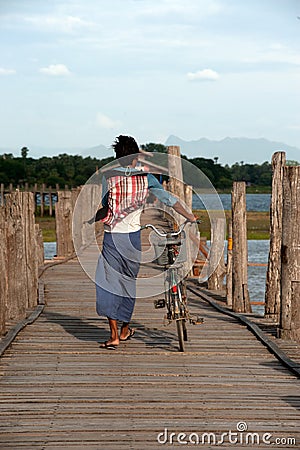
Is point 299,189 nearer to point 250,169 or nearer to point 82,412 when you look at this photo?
point 82,412

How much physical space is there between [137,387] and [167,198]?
168cm

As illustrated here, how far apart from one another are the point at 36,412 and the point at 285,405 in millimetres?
1683

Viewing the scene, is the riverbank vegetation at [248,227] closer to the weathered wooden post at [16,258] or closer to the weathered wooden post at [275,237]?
the weathered wooden post at [275,237]

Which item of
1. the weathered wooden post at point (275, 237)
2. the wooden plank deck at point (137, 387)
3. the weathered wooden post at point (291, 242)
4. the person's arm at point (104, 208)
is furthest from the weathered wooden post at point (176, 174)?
the person's arm at point (104, 208)

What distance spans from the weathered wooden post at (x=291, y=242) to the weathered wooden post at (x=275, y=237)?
58.3 inches

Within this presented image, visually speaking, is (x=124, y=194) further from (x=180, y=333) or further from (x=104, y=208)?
(x=180, y=333)

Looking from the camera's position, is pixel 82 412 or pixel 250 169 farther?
pixel 250 169

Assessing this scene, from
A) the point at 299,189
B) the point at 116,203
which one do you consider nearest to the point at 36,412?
the point at 116,203

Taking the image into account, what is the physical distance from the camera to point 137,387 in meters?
6.40

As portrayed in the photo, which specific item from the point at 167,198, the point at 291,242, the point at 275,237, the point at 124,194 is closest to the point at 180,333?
the point at 167,198

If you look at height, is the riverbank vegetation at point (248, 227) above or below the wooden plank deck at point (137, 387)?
below

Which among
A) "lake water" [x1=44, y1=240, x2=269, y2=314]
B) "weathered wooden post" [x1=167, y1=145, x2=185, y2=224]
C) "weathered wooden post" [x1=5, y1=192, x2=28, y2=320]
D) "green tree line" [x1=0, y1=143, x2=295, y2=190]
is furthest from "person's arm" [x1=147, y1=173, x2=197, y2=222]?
"green tree line" [x1=0, y1=143, x2=295, y2=190]

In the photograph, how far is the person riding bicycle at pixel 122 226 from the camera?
24.6 ft

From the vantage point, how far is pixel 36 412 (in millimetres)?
5711
